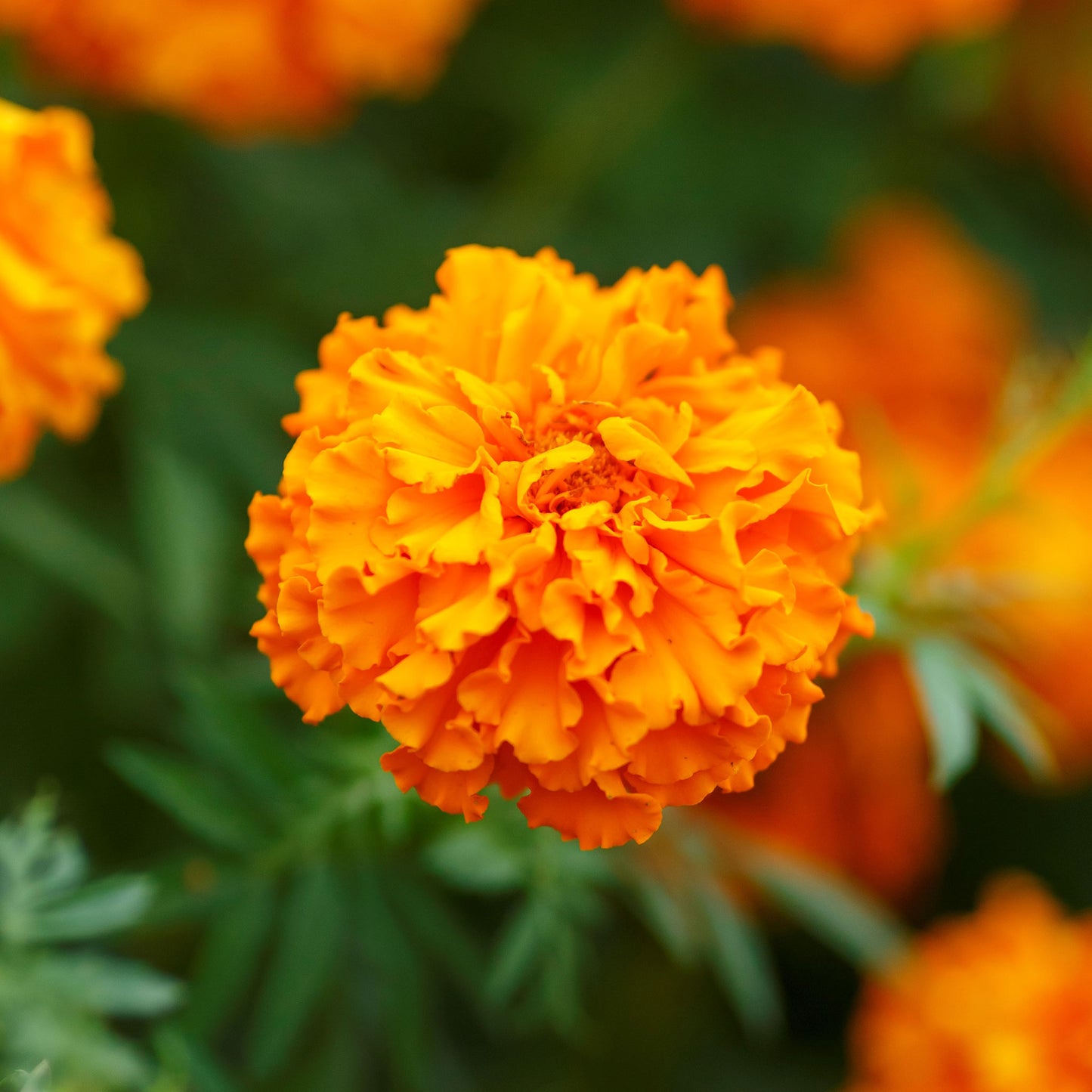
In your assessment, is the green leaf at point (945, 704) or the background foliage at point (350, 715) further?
the background foliage at point (350, 715)

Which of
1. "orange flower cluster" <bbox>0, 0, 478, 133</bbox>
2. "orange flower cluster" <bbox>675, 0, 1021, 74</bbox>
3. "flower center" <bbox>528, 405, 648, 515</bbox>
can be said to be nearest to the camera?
"flower center" <bbox>528, 405, 648, 515</bbox>

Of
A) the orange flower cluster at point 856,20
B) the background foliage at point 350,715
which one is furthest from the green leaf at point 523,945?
the orange flower cluster at point 856,20

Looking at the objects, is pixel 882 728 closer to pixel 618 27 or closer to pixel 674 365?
pixel 674 365

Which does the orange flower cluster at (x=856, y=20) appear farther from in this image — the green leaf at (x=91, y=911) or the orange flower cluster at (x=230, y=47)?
the green leaf at (x=91, y=911)

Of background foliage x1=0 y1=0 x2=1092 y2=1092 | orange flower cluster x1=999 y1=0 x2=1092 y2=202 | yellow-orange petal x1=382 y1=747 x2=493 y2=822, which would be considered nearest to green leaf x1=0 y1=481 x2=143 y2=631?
background foliage x1=0 y1=0 x2=1092 y2=1092

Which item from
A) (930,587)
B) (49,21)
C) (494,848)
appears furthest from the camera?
(49,21)

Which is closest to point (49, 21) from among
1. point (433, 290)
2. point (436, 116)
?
point (433, 290)

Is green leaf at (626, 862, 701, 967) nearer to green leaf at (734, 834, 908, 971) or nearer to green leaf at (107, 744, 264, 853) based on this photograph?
green leaf at (734, 834, 908, 971)
